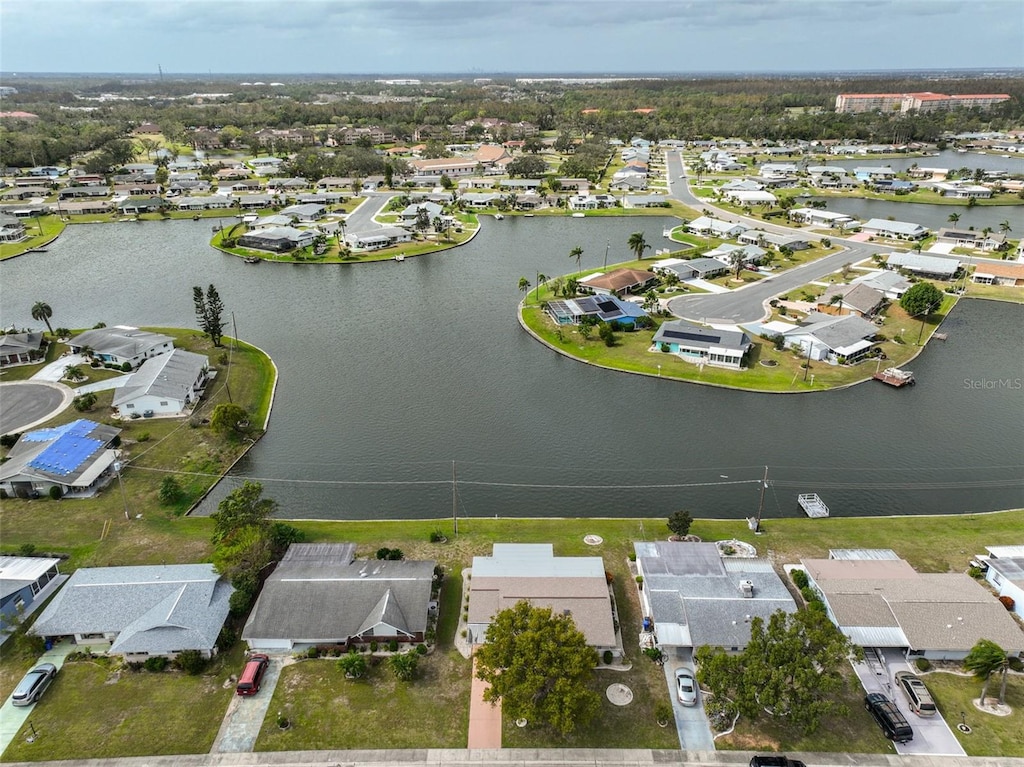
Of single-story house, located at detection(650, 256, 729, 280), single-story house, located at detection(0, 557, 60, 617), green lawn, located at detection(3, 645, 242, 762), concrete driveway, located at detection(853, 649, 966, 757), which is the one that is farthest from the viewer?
single-story house, located at detection(650, 256, 729, 280)

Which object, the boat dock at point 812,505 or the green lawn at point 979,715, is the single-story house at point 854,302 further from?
the green lawn at point 979,715

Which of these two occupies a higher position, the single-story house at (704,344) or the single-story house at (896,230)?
the single-story house at (896,230)

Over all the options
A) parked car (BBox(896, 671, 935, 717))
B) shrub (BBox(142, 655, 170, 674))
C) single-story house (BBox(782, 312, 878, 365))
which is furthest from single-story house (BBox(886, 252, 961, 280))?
shrub (BBox(142, 655, 170, 674))

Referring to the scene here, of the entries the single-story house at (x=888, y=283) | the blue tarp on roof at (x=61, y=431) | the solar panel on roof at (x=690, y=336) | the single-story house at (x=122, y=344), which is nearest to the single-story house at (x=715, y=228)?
Result: the single-story house at (x=888, y=283)

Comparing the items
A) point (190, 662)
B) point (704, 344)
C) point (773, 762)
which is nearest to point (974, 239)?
point (704, 344)

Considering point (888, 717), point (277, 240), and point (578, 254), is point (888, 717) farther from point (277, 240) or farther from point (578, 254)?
point (277, 240)

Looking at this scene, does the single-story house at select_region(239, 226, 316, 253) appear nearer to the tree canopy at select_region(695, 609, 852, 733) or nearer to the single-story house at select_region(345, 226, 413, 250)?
the single-story house at select_region(345, 226, 413, 250)
